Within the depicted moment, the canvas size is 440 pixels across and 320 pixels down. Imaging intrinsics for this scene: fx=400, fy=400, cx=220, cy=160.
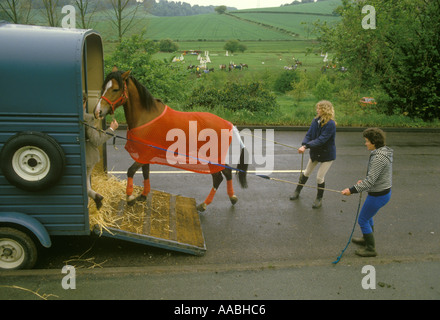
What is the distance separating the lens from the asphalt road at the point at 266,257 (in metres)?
4.71

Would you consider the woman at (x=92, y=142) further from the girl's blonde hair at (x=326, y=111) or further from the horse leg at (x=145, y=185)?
the girl's blonde hair at (x=326, y=111)

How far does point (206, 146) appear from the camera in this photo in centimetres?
646

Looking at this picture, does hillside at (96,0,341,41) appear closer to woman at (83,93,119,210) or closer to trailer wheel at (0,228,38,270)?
woman at (83,93,119,210)

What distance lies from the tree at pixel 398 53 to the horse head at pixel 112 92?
13.6 m

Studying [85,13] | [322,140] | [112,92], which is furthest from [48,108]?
[85,13]

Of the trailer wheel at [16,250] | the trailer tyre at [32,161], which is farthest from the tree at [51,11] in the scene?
the trailer wheel at [16,250]

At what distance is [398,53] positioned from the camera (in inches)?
647

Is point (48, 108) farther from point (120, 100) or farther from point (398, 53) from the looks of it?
point (398, 53)

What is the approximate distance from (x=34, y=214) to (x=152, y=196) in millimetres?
2274

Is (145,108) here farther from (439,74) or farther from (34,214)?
(439,74)

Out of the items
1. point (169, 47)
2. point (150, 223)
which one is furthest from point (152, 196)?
point (169, 47)

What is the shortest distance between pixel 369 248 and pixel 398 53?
13068mm

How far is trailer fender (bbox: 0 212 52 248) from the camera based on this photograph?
15.6ft

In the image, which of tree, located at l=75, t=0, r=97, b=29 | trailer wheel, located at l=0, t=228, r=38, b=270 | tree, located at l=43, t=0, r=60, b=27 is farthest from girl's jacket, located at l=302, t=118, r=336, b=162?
tree, located at l=43, t=0, r=60, b=27
